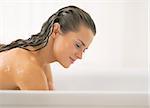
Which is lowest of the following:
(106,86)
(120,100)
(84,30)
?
(106,86)

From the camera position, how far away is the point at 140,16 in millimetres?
2055

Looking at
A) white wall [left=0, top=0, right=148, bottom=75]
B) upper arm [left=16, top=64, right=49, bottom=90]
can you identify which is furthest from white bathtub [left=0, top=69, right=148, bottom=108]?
white wall [left=0, top=0, right=148, bottom=75]

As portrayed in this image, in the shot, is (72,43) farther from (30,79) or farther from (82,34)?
(30,79)

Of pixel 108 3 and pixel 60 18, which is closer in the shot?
pixel 60 18

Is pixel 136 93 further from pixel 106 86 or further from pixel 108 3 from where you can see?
pixel 108 3

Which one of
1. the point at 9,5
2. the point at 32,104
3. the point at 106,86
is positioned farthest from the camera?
the point at 9,5

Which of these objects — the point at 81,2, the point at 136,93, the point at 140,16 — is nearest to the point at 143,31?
the point at 140,16

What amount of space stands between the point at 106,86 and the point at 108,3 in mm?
517

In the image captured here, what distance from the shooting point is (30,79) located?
1.11 m

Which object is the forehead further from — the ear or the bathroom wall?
Answer: the bathroom wall

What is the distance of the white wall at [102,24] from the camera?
2.01 meters

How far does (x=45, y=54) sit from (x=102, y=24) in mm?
817

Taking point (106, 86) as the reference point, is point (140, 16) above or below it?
above

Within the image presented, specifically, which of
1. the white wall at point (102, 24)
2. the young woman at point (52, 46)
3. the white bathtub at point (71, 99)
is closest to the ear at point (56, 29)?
the young woman at point (52, 46)
